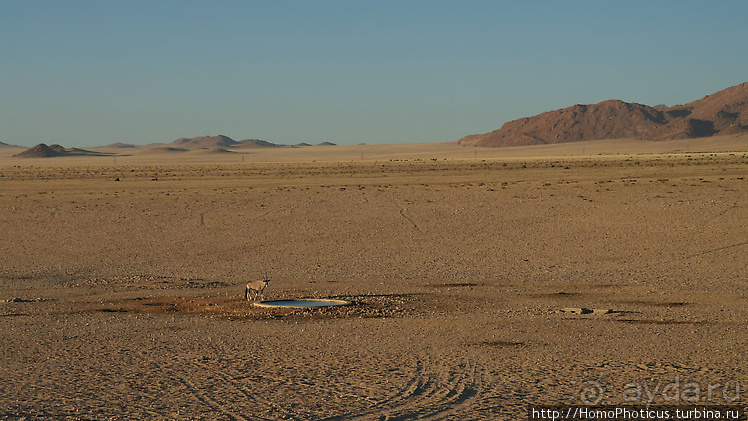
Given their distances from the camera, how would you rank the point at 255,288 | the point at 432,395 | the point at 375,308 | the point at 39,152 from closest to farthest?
1. the point at 432,395
2. the point at 375,308
3. the point at 255,288
4. the point at 39,152

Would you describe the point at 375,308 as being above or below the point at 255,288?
below

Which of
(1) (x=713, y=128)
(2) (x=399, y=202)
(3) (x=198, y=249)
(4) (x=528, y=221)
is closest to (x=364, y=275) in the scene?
(3) (x=198, y=249)

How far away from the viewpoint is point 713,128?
620 ft

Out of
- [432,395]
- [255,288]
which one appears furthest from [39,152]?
[432,395]

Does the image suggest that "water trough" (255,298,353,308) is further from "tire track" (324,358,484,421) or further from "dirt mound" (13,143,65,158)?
"dirt mound" (13,143,65,158)

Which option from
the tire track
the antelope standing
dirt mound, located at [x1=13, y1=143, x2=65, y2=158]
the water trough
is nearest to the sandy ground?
the tire track

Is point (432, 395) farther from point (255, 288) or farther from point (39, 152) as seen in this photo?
point (39, 152)

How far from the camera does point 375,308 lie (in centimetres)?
1289

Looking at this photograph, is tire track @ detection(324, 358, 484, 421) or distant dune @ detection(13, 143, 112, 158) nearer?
tire track @ detection(324, 358, 484, 421)

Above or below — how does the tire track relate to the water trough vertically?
above

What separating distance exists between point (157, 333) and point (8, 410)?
3.53 meters

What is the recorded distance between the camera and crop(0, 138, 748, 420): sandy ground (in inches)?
324

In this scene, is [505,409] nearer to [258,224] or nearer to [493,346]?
[493,346]

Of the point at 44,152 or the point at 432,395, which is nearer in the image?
the point at 432,395
